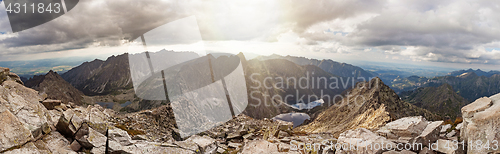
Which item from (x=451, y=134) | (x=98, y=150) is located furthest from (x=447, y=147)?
(x=98, y=150)

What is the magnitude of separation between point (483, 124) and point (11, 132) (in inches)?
1197

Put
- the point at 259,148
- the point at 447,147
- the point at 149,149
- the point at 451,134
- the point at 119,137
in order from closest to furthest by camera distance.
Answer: the point at 447,147, the point at 149,149, the point at 119,137, the point at 451,134, the point at 259,148

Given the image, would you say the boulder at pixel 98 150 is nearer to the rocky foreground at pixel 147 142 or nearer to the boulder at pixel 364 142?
the rocky foreground at pixel 147 142

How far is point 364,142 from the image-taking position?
17234mm

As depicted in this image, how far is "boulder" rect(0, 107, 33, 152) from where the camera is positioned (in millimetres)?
10258

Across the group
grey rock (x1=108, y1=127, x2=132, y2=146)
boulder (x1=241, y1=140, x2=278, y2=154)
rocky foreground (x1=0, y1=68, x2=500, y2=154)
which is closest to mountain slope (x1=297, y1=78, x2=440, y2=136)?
rocky foreground (x1=0, y1=68, x2=500, y2=154)

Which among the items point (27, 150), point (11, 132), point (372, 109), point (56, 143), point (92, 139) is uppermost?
point (11, 132)

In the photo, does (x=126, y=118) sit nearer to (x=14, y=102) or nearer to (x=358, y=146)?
(x=14, y=102)

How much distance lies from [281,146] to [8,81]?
25.2 m

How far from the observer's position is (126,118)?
30.5m

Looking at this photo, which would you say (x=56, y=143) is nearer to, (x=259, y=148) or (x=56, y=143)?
(x=56, y=143)

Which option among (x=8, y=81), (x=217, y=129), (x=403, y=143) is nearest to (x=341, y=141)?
(x=403, y=143)

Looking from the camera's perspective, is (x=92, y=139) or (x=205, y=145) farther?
(x=205, y=145)

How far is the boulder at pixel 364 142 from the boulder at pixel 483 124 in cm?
483
